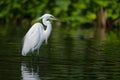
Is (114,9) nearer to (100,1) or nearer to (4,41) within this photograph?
(100,1)

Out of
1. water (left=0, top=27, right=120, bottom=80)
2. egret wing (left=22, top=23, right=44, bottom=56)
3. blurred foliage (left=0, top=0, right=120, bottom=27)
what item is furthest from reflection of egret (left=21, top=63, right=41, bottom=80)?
blurred foliage (left=0, top=0, right=120, bottom=27)

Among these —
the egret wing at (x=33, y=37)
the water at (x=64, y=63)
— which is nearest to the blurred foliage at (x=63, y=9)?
the water at (x=64, y=63)

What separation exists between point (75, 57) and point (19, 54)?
1.76 metres

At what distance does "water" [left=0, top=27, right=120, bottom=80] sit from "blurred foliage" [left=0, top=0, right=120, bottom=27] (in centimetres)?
1511

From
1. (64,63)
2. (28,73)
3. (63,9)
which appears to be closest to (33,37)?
(64,63)

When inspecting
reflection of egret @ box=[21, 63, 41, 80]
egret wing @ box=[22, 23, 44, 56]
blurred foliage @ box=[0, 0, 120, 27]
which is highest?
blurred foliage @ box=[0, 0, 120, 27]

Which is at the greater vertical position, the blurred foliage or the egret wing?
the blurred foliage

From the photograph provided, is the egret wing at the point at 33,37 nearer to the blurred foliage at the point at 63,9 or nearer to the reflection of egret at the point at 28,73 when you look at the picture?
the reflection of egret at the point at 28,73

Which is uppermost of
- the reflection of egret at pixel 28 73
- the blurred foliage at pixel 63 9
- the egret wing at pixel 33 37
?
the blurred foliage at pixel 63 9

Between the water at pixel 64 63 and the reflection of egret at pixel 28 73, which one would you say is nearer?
the reflection of egret at pixel 28 73

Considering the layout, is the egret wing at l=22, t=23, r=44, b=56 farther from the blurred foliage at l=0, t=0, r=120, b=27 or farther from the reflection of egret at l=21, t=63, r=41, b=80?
the blurred foliage at l=0, t=0, r=120, b=27

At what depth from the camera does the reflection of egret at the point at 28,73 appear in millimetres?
11995

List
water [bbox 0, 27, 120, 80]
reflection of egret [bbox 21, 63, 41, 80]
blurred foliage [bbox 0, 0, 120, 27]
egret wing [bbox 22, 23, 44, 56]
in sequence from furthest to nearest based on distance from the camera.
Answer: blurred foliage [bbox 0, 0, 120, 27]
egret wing [bbox 22, 23, 44, 56]
water [bbox 0, 27, 120, 80]
reflection of egret [bbox 21, 63, 41, 80]

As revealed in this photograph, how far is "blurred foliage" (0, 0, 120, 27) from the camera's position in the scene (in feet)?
116
